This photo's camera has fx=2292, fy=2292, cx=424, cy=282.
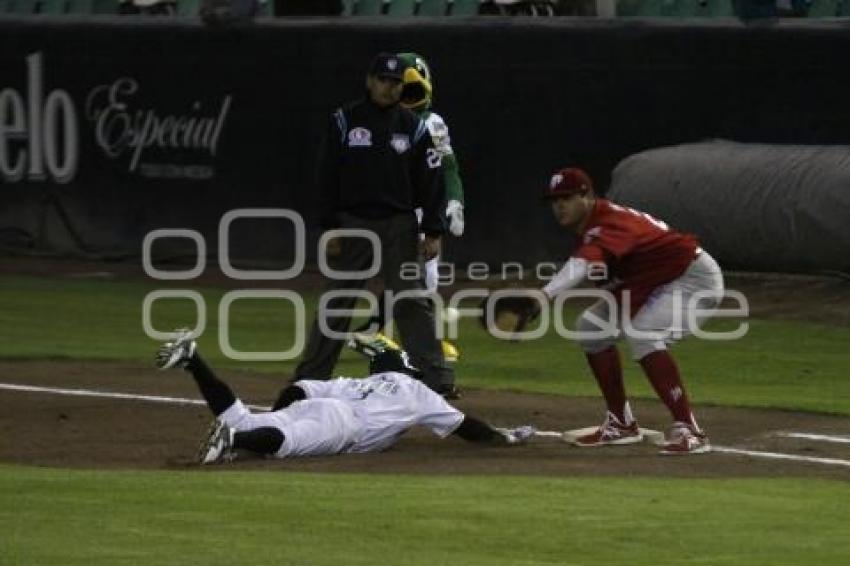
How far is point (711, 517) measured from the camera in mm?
9625

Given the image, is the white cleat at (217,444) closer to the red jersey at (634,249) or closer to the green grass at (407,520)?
the green grass at (407,520)

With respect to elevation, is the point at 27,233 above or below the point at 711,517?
below

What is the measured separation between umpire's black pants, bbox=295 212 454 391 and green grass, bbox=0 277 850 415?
1487 mm

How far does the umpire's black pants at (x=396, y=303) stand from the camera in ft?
44.5

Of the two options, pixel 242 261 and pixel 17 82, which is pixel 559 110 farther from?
pixel 17 82

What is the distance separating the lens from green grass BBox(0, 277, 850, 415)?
15.2m

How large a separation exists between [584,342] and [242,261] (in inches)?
481

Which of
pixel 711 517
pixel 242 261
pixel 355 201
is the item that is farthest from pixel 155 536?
pixel 242 261

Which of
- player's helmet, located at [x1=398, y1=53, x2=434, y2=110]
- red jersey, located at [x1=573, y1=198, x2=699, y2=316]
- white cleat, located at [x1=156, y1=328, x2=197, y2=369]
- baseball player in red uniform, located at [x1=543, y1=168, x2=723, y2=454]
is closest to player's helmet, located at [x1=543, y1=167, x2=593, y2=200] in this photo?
baseball player in red uniform, located at [x1=543, y1=168, x2=723, y2=454]

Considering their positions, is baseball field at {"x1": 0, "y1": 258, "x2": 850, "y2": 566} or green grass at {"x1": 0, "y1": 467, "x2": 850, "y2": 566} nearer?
green grass at {"x1": 0, "y1": 467, "x2": 850, "y2": 566}

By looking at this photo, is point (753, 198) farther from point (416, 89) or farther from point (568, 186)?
point (568, 186)

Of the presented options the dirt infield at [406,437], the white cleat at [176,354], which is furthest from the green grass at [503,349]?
the white cleat at [176,354]

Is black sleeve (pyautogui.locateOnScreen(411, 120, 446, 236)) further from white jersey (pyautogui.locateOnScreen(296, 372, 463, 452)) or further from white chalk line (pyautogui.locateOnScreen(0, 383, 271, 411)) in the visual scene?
white jersey (pyautogui.locateOnScreen(296, 372, 463, 452))

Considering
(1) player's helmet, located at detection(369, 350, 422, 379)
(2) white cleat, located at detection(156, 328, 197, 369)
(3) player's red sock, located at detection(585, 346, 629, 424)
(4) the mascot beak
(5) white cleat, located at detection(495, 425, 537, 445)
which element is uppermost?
(4) the mascot beak
